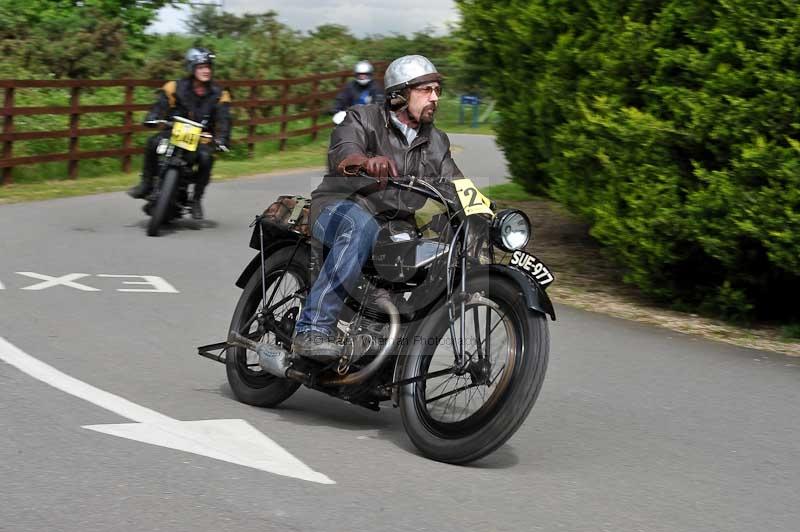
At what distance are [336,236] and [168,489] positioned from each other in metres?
1.60

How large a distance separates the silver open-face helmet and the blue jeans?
1.98 feet

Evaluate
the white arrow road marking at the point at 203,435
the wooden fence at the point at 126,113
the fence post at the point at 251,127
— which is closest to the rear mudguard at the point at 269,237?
the white arrow road marking at the point at 203,435

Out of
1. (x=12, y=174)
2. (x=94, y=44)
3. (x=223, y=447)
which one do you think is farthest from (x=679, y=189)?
(x=94, y=44)

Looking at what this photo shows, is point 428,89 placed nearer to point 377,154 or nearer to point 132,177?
point 377,154

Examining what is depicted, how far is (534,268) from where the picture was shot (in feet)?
18.0

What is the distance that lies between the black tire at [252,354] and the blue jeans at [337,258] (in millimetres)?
376

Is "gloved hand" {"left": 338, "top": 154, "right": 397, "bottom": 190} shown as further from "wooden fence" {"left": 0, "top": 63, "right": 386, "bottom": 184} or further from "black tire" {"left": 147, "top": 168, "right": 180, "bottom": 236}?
"wooden fence" {"left": 0, "top": 63, "right": 386, "bottom": 184}

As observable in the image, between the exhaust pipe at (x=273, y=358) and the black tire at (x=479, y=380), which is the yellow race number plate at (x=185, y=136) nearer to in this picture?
the exhaust pipe at (x=273, y=358)

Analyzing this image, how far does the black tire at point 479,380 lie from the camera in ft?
17.2

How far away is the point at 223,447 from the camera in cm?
567

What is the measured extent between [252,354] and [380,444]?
1227 mm

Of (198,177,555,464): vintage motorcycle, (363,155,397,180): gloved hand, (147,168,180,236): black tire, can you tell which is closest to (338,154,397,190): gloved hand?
(363,155,397,180): gloved hand

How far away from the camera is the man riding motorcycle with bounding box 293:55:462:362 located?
19.4 ft

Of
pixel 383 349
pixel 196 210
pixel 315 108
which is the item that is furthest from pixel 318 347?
pixel 315 108
